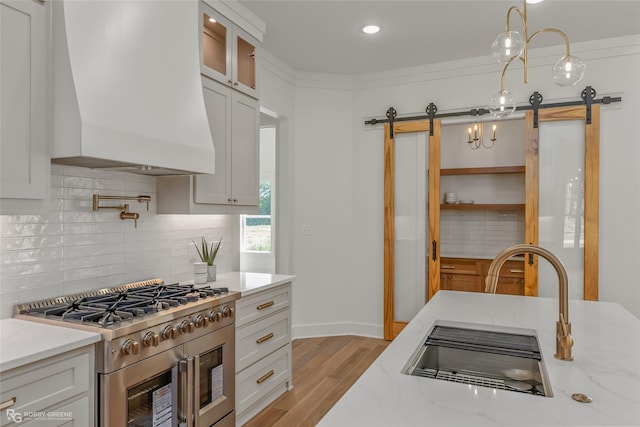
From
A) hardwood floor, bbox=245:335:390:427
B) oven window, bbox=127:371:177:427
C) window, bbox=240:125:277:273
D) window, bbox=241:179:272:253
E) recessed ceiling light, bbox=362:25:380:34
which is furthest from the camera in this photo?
window, bbox=241:179:272:253

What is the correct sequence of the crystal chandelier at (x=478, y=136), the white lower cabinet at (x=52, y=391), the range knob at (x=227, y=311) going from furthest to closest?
the crystal chandelier at (x=478, y=136) < the range knob at (x=227, y=311) < the white lower cabinet at (x=52, y=391)

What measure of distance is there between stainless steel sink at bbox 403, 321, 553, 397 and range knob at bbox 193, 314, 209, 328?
4.01ft

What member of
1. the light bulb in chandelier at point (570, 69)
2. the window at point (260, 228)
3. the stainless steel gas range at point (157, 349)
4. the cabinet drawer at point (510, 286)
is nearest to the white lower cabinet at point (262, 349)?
the stainless steel gas range at point (157, 349)

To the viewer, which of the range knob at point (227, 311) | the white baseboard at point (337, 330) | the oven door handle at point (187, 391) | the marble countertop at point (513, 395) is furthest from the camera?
the white baseboard at point (337, 330)

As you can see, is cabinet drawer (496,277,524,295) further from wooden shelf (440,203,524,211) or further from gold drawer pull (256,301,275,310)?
gold drawer pull (256,301,275,310)

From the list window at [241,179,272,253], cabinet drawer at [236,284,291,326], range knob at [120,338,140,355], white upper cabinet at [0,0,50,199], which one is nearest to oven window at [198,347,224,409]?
cabinet drawer at [236,284,291,326]

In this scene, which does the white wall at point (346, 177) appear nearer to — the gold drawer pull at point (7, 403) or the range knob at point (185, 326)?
the range knob at point (185, 326)

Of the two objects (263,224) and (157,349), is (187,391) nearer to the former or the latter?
(157,349)

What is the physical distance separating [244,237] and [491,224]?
354cm

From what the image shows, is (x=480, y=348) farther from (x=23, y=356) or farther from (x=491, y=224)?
(x=491, y=224)

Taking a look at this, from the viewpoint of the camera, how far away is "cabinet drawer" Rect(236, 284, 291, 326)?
2643mm

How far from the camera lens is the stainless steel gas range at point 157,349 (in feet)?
5.83

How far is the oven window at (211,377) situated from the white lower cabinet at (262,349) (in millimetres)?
177

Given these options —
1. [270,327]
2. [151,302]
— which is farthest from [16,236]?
[270,327]
